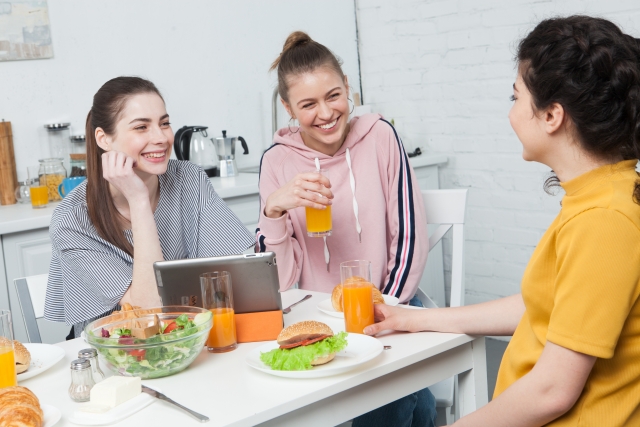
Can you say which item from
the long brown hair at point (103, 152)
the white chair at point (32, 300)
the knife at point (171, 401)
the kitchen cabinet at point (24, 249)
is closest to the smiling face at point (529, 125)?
the knife at point (171, 401)

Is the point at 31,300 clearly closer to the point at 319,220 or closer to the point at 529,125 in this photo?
the point at 319,220

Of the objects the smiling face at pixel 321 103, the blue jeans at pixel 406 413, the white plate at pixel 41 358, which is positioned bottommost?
the blue jeans at pixel 406 413

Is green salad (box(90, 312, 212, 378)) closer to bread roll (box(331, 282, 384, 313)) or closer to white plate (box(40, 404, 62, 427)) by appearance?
white plate (box(40, 404, 62, 427))

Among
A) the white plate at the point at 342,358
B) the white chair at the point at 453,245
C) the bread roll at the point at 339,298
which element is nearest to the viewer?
the white plate at the point at 342,358

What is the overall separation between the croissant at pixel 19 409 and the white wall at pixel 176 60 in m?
2.15

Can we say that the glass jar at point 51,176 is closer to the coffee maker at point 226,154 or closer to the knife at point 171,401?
the coffee maker at point 226,154

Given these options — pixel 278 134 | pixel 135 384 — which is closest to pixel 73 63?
pixel 278 134

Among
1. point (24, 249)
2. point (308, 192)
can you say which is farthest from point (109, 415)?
point (24, 249)

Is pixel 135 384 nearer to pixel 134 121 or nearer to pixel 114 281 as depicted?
pixel 114 281

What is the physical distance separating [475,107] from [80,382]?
2.75 meters

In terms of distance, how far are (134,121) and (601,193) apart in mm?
1333

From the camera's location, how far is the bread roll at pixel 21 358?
133cm

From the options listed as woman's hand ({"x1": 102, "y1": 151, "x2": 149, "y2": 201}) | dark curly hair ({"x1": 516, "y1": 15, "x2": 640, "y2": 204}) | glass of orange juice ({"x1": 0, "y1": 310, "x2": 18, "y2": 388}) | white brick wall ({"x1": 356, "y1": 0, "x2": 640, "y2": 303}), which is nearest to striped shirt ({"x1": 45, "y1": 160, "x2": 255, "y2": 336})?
woman's hand ({"x1": 102, "y1": 151, "x2": 149, "y2": 201})

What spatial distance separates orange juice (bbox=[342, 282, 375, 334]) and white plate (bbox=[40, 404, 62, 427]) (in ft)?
1.87
